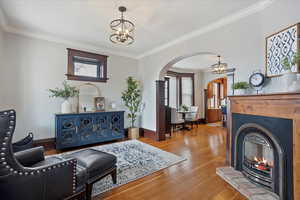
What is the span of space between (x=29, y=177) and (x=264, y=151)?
2764mm

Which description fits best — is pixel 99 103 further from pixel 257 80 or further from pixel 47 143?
pixel 257 80

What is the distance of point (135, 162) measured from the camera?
2803 mm

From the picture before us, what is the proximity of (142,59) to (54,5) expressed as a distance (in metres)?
3.03

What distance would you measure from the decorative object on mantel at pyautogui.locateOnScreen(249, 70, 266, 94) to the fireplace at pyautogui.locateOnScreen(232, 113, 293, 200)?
1.67 feet

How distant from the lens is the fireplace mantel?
153 centimetres

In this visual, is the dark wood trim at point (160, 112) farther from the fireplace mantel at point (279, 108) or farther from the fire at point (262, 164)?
the fire at point (262, 164)

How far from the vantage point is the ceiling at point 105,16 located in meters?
2.34

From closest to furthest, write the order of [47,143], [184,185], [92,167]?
[92,167]
[184,185]
[47,143]

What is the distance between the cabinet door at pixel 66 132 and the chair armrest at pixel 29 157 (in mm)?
1651

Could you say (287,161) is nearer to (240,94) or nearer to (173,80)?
(240,94)

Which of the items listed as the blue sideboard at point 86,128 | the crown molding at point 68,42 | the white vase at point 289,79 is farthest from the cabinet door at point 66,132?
the white vase at point 289,79

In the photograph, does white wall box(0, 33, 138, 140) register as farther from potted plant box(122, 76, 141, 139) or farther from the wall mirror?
potted plant box(122, 76, 141, 139)

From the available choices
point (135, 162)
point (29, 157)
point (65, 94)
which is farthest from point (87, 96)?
point (29, 157)

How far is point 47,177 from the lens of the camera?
128 cm
